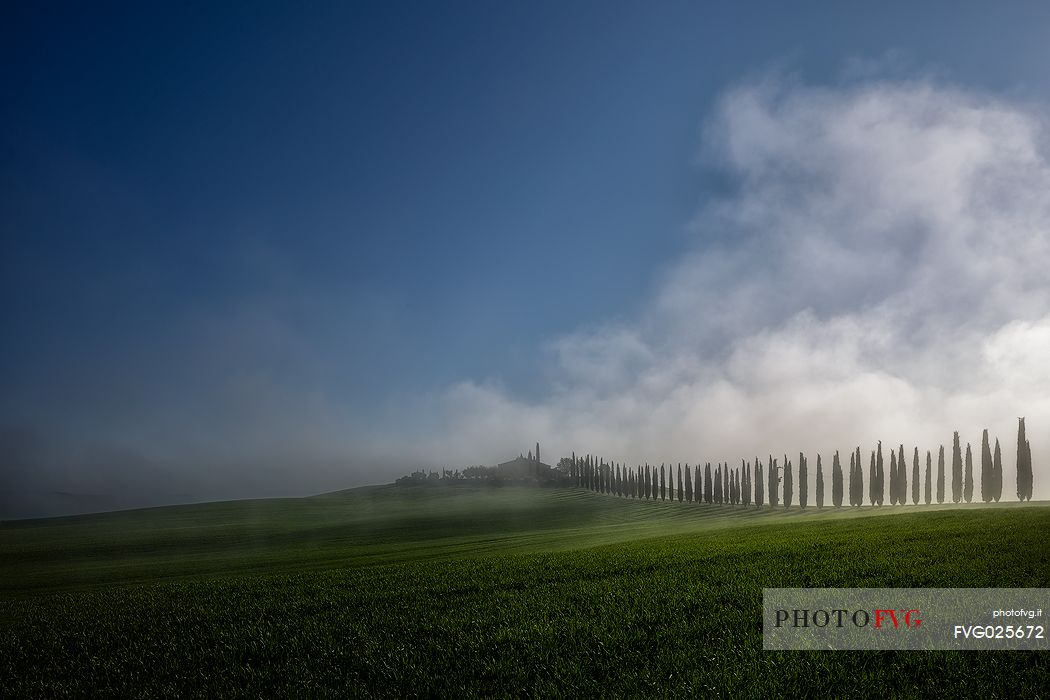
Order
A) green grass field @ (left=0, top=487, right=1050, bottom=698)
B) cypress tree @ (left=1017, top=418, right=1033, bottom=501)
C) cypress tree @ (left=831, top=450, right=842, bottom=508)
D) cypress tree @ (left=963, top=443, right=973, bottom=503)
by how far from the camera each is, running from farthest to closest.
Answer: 1. cypress tree @ (left=831, top=450, right=842, bottom=508)
2. cypress tree @ (left=963, top=443, right=973, bottom=503)
3. cypress tree @ (left=1017, top=418, right=1033, bottom=501)
4. green grass field @ (left=0, top=487, right=1050, bottom=698)

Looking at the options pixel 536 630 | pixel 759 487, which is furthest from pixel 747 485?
pixel 536 630

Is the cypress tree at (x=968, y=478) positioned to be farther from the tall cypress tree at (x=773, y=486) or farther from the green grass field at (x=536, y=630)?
the green grass field at (x=536, y=630)

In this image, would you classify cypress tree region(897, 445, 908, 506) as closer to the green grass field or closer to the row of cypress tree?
the row of cypress tree

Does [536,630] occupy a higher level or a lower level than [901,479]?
higher

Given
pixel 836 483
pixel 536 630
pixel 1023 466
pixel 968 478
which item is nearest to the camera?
pixel 536 630

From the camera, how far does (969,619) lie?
1080cm

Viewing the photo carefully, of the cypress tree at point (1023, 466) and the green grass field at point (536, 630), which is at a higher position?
the green grass field at point (536, 630)

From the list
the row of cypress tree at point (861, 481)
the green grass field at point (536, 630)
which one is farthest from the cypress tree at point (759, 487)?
the green grass field at point (536, 630)

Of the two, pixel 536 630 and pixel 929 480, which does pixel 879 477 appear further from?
pixel 536 630

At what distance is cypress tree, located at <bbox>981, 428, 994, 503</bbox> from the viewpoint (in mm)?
89625

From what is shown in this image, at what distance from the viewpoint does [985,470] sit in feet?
296

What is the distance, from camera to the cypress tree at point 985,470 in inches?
3529

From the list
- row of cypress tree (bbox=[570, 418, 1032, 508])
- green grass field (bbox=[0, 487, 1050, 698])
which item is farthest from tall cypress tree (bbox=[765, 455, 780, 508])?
green grass field (bbox=[0, 487, 1050, 698])

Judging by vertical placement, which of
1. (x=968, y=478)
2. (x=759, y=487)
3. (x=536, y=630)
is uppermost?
(x=536, y=630)
